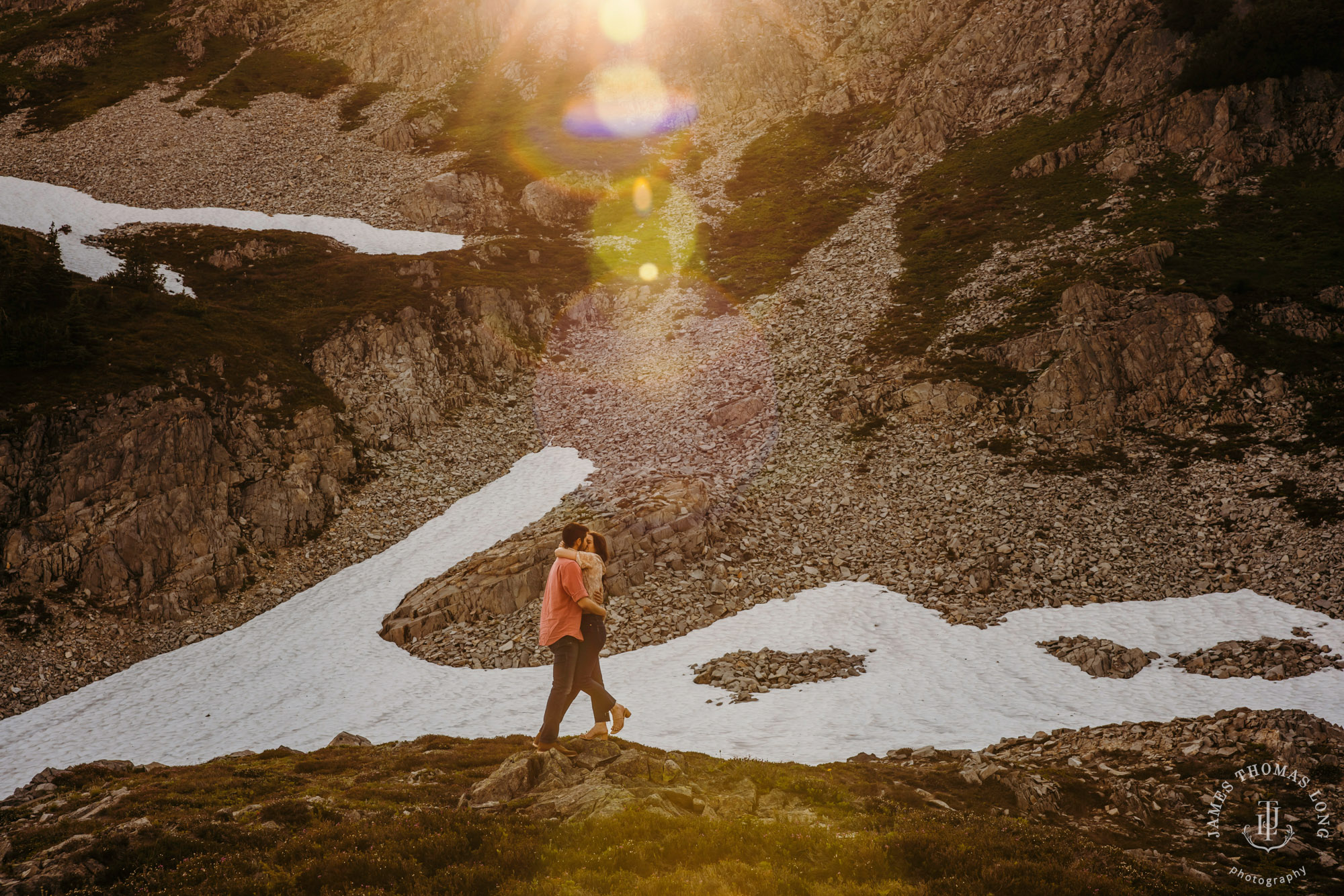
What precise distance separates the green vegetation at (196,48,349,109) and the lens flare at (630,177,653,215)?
196 feet

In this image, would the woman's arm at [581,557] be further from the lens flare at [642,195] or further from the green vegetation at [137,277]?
the lens flare at [642,195]

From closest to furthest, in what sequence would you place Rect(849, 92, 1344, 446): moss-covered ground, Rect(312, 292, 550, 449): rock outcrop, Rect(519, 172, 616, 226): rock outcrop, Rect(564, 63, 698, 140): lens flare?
1. Rect(849, 92, 1344, 446): moss-covered ground
2. Rect(312, 292, 550, 449): rock outcrop
3. Rect(519, 172, 616, 226): rock outcrop
4. Rect(564, 63, 698, 140): lens flare

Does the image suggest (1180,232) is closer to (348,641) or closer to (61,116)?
(348,641)

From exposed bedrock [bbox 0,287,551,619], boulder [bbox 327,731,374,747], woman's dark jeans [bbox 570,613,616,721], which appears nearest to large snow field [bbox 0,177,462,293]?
exposed bedrock [bbox 0,287,551,619]

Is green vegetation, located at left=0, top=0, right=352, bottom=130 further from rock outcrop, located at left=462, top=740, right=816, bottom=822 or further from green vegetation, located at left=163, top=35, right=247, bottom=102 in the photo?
rock outcrop, located at left=462, top=740, right=816, bottom=822

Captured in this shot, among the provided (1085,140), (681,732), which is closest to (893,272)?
(1085,140)

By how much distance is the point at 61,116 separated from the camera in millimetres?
91000

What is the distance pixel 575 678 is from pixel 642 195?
85478 mm

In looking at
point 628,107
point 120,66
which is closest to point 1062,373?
point 628,107

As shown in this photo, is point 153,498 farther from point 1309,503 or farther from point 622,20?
point 622,20

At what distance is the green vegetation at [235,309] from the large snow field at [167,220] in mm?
3707

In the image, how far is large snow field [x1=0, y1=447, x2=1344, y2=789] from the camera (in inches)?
831

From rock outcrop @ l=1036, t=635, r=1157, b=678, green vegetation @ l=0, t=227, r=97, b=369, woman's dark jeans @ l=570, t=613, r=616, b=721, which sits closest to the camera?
woman's dark jeans @ l=570, t=613, r=616, b=721

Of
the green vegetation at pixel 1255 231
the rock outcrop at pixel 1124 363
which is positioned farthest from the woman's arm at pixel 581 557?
the green vegetation at pixel 1255 231
